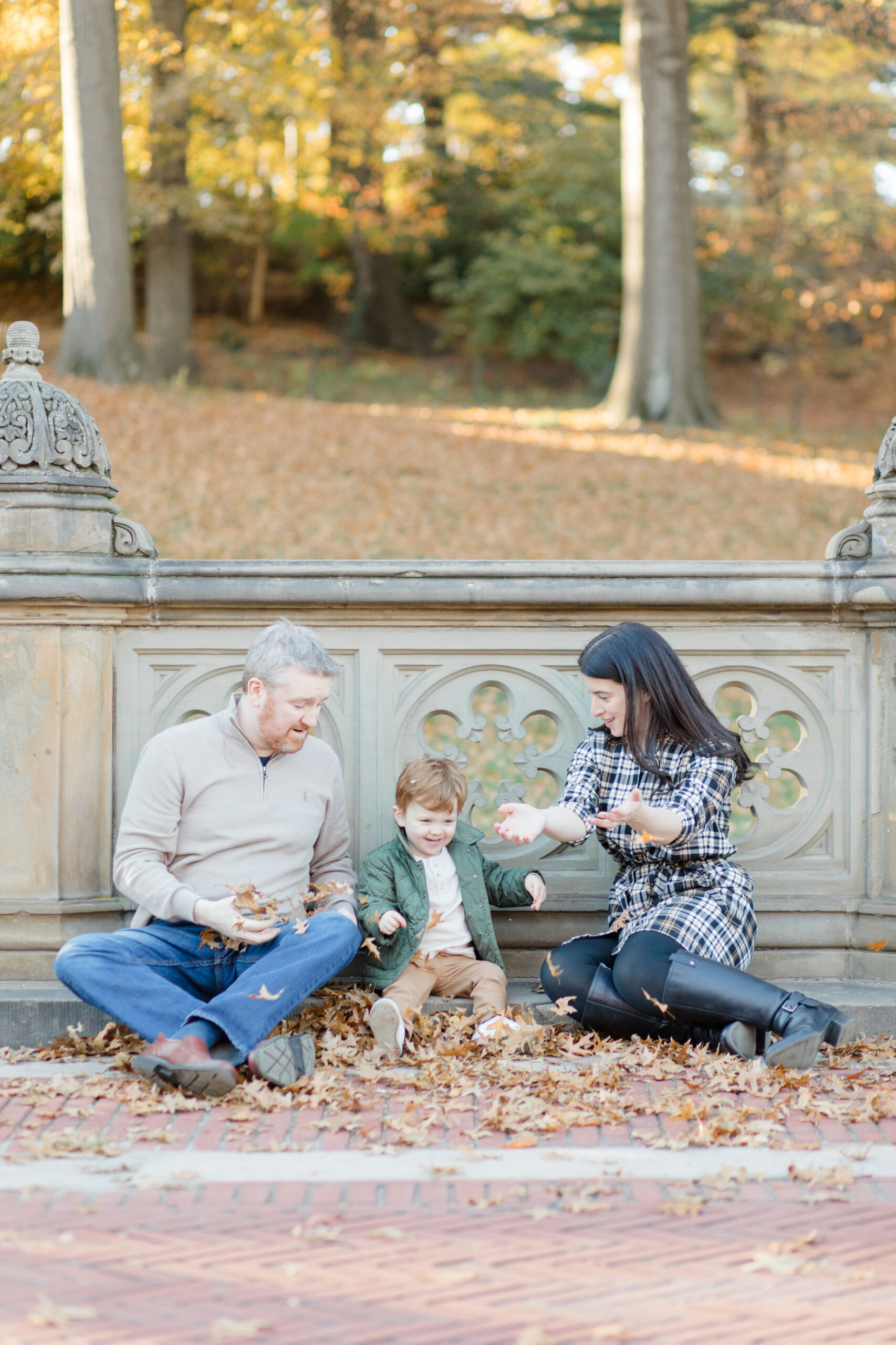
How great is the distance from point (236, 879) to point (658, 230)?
53.3 feet

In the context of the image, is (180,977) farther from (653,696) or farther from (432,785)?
(653,696)

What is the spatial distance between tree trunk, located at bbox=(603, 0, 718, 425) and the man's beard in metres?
15.6

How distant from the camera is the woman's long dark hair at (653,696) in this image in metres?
3.96

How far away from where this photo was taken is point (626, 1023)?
395cm

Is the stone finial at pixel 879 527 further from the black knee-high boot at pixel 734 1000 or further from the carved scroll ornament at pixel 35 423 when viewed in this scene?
the carved scroll ornament at pixel 35 423

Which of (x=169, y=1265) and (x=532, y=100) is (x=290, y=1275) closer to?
(x=169, y=1265)

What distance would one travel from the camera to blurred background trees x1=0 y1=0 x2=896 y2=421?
67.8ft

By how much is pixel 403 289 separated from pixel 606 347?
5464 millimetres

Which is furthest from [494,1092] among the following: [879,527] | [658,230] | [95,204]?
[658,230]

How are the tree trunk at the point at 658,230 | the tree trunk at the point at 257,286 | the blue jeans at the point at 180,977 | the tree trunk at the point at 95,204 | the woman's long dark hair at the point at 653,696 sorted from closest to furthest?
1. the blue jeans at the point at 180,977
2. the woman's long dark hair at the point at 653,696
3. the tree trunk at the point at 95,204
4. the tree trunk at the point at 658,230
5. the tree trunk at the point at 257,286

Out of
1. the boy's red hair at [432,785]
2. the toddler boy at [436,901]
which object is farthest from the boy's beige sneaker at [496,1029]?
the boy's red hair at [432,785]

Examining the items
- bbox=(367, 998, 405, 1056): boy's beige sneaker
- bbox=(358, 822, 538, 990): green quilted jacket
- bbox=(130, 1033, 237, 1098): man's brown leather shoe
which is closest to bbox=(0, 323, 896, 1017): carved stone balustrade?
bbox=(358, 822, 538, 990): green quilted jacket

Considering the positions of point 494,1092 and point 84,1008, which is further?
point 84,1008

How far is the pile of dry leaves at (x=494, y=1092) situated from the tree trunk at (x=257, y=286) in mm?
26179
